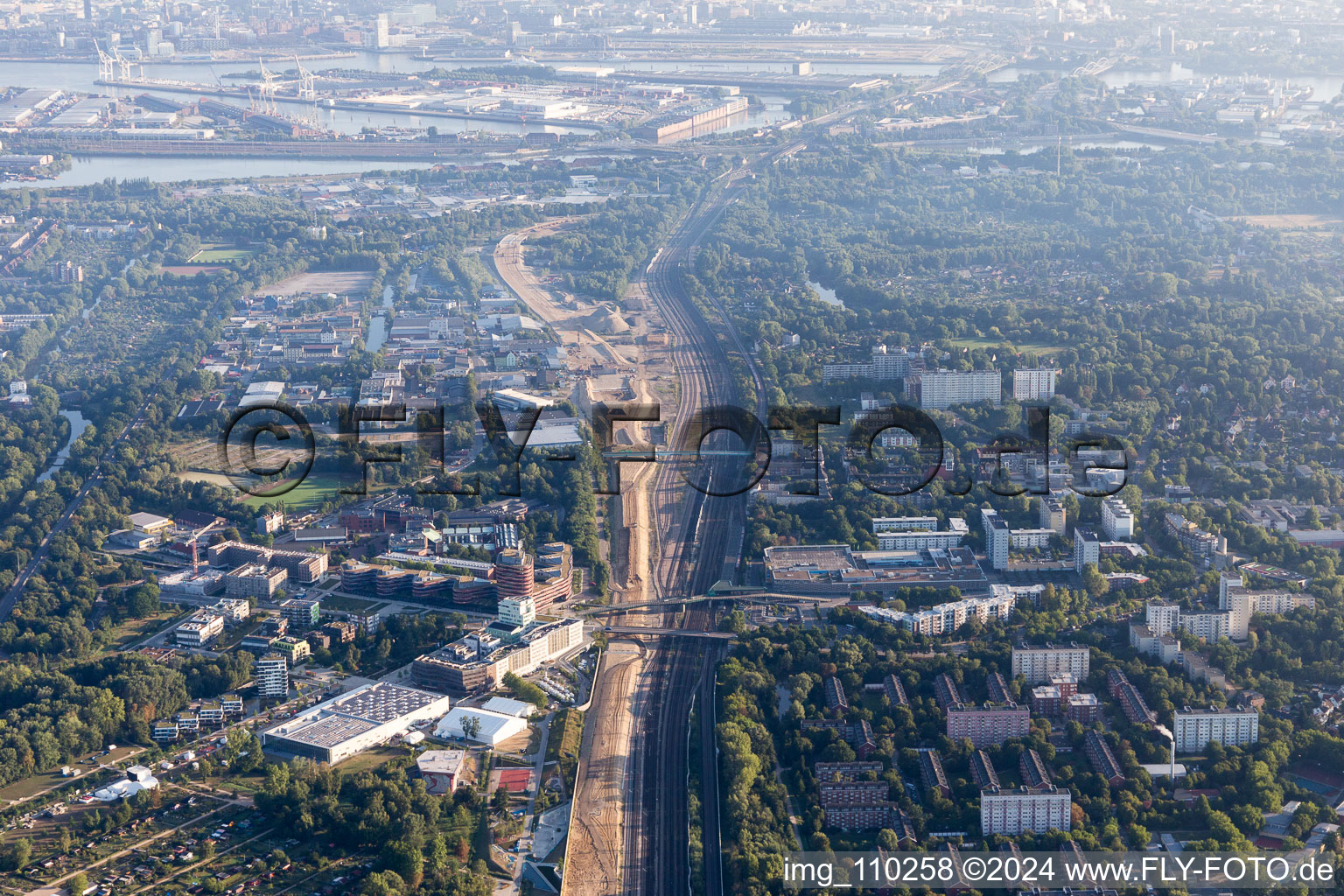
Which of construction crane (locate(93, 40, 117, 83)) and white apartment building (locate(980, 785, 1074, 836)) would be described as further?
construction crane (locate(93, 40, 117, 83))

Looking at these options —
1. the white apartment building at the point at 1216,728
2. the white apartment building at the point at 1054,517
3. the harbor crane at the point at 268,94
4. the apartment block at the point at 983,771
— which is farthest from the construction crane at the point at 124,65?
the white apartment building at the point at 1216,728

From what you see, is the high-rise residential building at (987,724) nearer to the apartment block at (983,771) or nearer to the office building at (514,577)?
the apartment block at (983,771)

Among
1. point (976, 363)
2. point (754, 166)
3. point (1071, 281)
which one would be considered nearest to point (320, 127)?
point (754, 166)

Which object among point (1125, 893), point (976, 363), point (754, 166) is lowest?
point (1125, 893)

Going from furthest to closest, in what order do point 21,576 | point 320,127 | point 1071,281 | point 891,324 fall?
point 320,127 < point 1071,281 < point 891,324 < point 21,576

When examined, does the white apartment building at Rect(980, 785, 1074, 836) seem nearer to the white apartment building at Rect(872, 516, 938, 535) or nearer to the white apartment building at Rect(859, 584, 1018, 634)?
the white apartment building at Rect(859, 584, 1018, 634)

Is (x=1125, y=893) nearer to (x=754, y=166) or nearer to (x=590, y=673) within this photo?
(x=590, y=673)

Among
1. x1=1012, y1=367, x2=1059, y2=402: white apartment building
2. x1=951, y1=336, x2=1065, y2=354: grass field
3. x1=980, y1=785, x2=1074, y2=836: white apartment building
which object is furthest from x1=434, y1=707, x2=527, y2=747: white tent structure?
x1=951, y1=336, x2=1065, y2=354: grass field
